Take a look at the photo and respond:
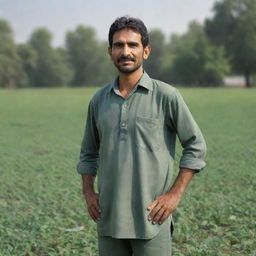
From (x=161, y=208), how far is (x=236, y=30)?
9001 centimetres

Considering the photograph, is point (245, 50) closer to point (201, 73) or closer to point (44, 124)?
point (201, 73)

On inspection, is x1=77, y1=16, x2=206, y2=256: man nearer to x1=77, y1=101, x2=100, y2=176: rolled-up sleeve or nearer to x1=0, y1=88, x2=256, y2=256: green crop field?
x1=77, y1=101, x2=100, y2=176: rolled-up sleeve

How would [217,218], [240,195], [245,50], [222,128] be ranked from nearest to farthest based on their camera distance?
1. [217,218]
2. [240,195]
3. [222,128]
4. [245,50]

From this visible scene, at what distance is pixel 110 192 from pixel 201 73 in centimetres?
9638

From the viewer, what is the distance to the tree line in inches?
3551

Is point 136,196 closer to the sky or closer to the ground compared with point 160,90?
closer to the ground

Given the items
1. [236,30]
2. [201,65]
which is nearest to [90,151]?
[236,30]

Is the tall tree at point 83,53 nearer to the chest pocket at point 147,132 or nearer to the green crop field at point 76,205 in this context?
the green crop field at point 76,205

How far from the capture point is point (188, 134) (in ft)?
10.0

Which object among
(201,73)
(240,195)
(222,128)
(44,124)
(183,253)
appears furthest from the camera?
(201,73)

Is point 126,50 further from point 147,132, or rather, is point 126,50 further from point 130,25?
point 147,132

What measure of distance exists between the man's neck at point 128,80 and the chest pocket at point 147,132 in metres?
0.23

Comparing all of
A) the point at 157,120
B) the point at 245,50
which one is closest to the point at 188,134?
the point at 157,120

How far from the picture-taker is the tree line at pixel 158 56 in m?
90.2
